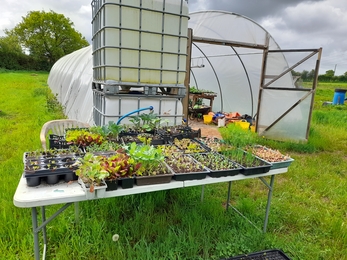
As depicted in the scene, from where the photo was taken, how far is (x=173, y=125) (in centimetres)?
304

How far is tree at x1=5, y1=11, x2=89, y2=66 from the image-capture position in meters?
31.6

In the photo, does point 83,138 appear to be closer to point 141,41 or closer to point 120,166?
point 120,166

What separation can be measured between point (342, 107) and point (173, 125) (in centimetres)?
1095

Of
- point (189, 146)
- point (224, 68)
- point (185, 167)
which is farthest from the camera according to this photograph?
point (224, 68)

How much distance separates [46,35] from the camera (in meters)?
33.0

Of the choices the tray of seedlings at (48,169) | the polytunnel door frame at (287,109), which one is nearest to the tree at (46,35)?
the polytunnel door frame at (287,109)

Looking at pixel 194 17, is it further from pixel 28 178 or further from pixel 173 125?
pixel 28 178

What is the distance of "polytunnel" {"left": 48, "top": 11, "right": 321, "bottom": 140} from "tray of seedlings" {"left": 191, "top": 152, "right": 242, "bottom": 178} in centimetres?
257

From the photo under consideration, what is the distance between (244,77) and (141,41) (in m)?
5.16

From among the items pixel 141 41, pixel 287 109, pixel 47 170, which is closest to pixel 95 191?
pixel 47 170

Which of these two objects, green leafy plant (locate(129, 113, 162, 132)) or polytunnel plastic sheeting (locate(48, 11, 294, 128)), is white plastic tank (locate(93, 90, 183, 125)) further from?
polytunnel plastic sheeting (locate(48, 11, 294, 128))

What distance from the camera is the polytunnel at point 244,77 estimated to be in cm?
511

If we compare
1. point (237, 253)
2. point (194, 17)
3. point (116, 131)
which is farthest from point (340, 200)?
point (194, 17)

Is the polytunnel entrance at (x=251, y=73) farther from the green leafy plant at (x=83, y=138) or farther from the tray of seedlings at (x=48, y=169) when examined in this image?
the tray of seedlings at (x=48, y=169)
